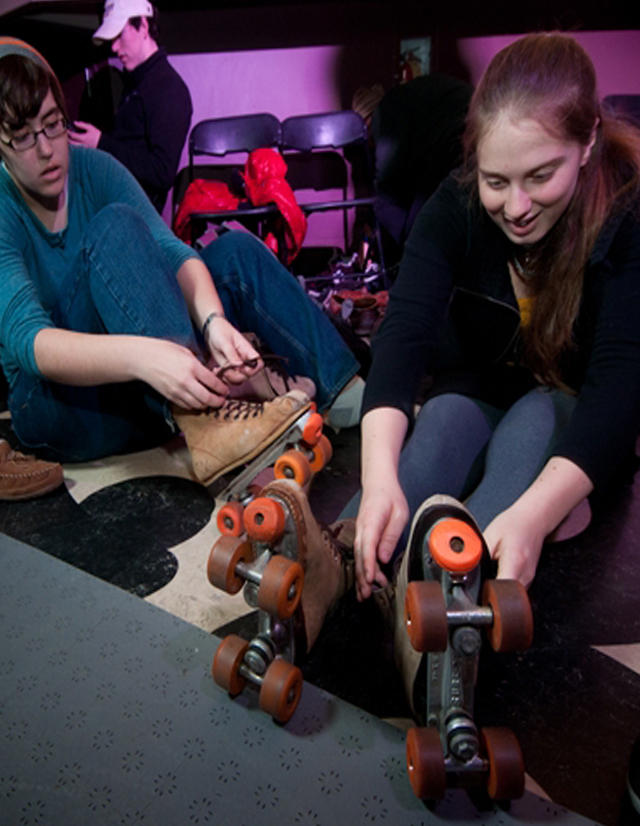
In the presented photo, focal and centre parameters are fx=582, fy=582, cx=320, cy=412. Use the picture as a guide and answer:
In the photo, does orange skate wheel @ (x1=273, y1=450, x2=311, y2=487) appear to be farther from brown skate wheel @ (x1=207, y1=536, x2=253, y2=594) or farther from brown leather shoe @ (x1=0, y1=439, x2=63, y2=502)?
brown leather shoe @ (x1=0, y1=439, x2=63, y2=502)

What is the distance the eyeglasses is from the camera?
100 cm

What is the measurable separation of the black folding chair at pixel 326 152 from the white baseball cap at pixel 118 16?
0.97 m

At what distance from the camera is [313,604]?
76cm

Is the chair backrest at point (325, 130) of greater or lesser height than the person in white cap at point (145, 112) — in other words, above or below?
below

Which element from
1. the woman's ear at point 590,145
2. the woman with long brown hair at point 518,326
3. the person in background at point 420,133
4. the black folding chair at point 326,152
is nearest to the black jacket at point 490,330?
the woman with long brown hair at point 518,326

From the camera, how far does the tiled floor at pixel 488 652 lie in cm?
70

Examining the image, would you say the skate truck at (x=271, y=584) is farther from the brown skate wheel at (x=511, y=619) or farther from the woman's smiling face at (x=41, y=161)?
the woman's smiling face at (x=41, y=161)

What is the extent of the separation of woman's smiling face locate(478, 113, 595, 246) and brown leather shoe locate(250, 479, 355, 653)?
479 mm

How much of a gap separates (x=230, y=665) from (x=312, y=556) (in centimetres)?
16

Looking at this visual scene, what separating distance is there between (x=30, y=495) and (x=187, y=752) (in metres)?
0.78

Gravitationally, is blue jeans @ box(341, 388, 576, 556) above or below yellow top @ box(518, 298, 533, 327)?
below

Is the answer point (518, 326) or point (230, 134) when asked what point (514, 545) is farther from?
point (230, 134)

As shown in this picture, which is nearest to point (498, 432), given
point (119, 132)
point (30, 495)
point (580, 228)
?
point (580, 228)

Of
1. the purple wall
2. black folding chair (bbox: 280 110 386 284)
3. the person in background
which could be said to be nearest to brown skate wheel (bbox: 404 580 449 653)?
the person in background
